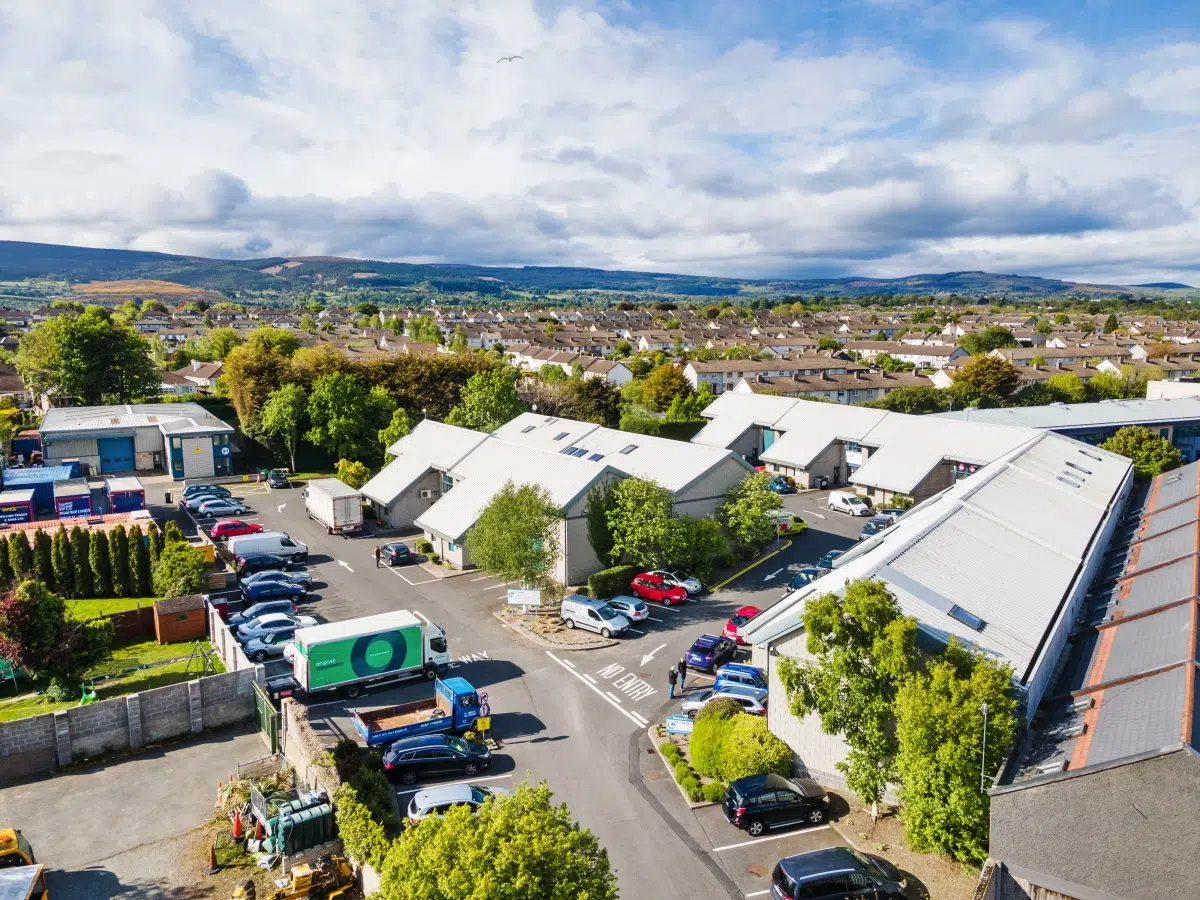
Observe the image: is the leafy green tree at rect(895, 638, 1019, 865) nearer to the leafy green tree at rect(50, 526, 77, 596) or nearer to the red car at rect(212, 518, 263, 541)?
the leafy green tree at rect(50, 526, 77, 596)

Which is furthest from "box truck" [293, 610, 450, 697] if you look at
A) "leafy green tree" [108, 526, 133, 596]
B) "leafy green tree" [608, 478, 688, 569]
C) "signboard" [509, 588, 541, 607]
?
"leafy green tree" [108, 526, 133, 596]

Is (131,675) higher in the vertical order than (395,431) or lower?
lower

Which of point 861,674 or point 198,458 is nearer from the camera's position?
point 861,674

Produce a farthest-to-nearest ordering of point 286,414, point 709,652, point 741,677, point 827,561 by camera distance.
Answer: point 286,414, point 827,561, point 709,652, point 741,677

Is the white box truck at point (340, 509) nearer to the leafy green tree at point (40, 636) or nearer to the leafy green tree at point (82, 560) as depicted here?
the leafy green tree at point (82, 560)

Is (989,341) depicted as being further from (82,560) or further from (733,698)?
(82,560)

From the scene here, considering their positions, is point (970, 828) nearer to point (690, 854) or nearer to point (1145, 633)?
point (690, 854)

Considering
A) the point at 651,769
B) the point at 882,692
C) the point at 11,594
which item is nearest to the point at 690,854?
the point at 651,769

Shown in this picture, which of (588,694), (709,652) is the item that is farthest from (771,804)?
(709,652)
